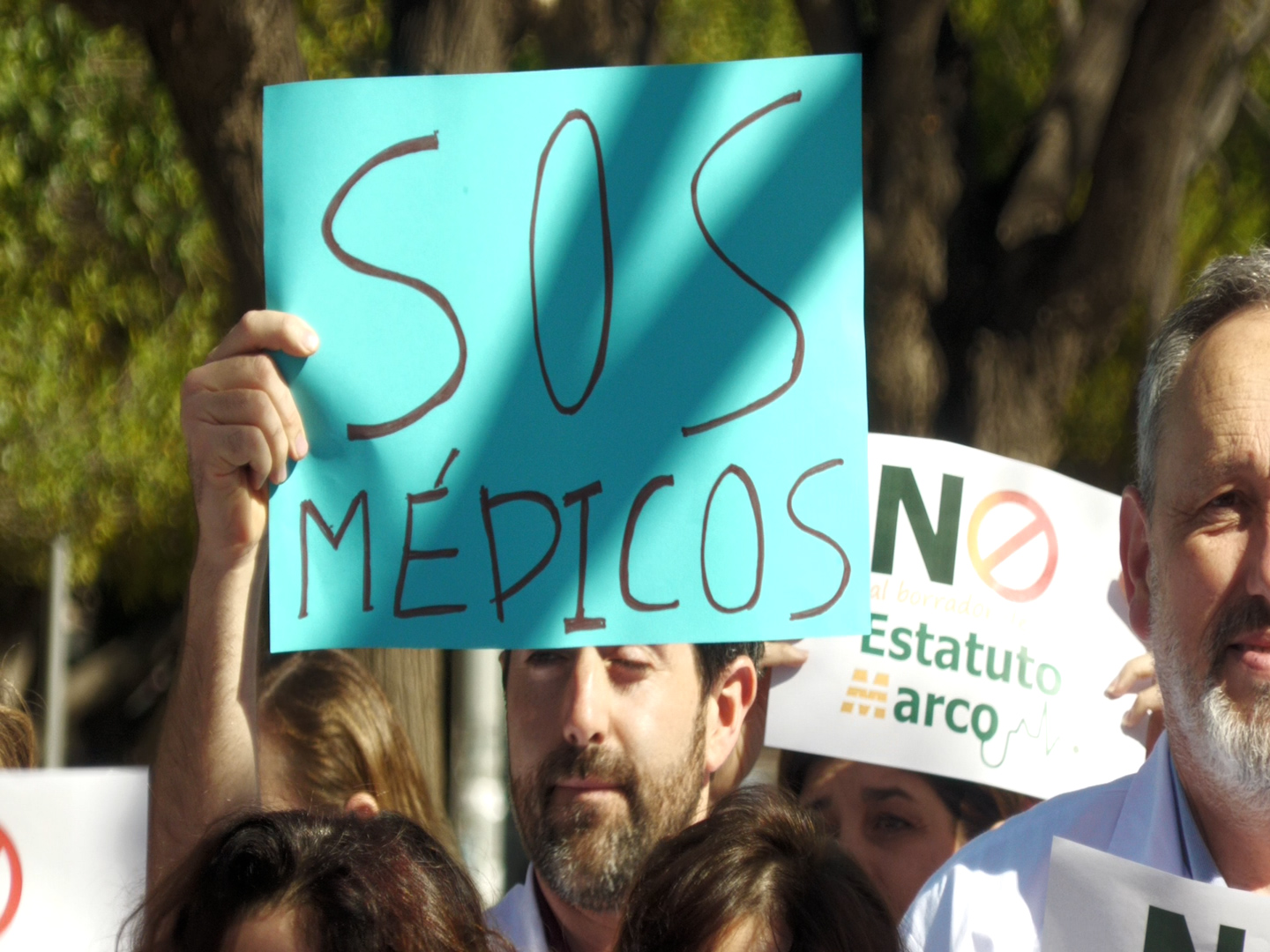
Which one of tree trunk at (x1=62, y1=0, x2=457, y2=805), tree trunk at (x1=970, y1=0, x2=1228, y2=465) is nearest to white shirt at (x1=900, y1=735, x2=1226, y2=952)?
tree trunk at (x1=62, y1=0, x2=457, y2=805)

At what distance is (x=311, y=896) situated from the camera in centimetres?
177

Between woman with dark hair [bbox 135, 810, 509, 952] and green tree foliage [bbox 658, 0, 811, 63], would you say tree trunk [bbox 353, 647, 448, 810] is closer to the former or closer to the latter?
woman with dark hair [bbox 135, 810, 509, 952]

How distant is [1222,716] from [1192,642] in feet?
0.30

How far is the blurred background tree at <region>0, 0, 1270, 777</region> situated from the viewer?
4.45 metres

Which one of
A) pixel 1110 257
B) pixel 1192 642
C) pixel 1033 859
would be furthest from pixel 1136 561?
pixel 1110 257

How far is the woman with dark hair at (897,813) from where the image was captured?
118 inches

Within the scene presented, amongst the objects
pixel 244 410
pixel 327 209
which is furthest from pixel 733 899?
pixel 327 209

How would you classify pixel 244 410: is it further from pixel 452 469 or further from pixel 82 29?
pixel 82 29

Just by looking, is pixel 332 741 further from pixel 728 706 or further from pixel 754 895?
pixel 754 895

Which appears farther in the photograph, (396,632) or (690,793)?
(690,793)

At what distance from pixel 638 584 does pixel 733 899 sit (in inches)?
19.2

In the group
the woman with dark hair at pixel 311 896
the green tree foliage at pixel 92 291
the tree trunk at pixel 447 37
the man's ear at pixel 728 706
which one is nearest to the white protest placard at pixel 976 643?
the man's ear at pixel 728 706

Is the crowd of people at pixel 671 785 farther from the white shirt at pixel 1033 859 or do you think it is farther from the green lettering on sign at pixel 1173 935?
the green lettering on sign at pixel 1173 935

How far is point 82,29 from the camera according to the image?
28.7 ft
